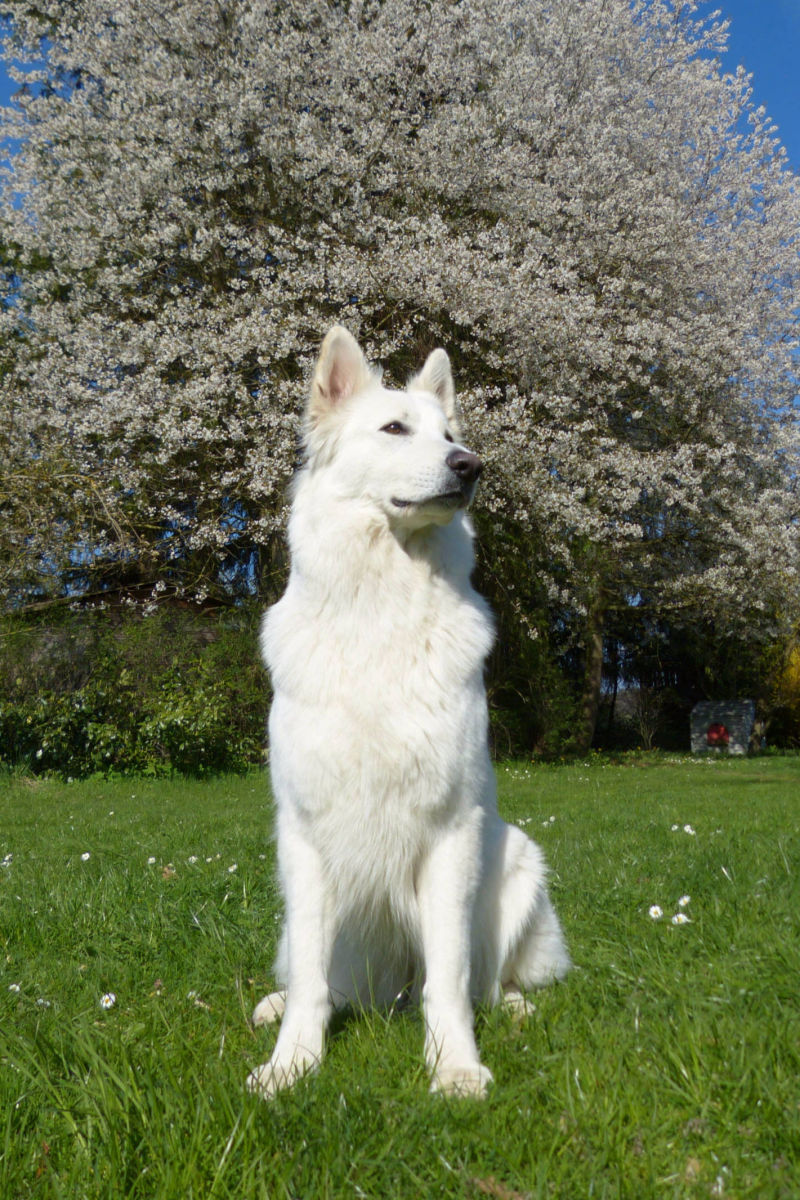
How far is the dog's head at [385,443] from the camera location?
2.81 meters

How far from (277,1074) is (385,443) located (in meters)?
1.91

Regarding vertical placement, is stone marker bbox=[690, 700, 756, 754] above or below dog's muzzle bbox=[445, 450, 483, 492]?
below

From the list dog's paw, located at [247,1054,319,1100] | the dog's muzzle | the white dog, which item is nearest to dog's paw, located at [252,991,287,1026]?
the white dog

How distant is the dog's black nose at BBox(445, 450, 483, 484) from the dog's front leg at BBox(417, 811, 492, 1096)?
107cm

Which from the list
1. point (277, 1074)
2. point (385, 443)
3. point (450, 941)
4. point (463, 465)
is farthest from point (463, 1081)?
point (385, 443)

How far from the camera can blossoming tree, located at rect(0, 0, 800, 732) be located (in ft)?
39.5

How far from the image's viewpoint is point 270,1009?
2.79 metres

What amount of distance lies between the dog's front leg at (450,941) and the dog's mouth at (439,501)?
0.98 meters

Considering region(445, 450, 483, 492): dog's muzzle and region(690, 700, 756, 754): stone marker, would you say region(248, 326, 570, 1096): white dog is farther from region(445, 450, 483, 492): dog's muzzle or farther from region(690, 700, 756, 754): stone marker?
region(690, 700, 756, 754): stone marker

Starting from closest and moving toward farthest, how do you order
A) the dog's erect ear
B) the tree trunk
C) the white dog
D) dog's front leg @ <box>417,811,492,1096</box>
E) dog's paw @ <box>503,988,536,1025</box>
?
dog's front leg @ <box>417,811,492,1096</box> < the white dog < dog's paw @ <box>503,988,536,1025</box> < the dog's erect ear < the tree trunk

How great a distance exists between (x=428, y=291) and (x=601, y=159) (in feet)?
12.7

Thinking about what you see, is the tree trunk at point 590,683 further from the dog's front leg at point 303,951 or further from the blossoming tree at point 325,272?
the dog's front leg at point 303,951

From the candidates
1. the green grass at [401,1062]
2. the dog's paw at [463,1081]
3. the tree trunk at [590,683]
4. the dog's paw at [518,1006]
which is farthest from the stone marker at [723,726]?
the dog's paw at [463,1081]

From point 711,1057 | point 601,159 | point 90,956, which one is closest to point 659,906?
point 711,1057
